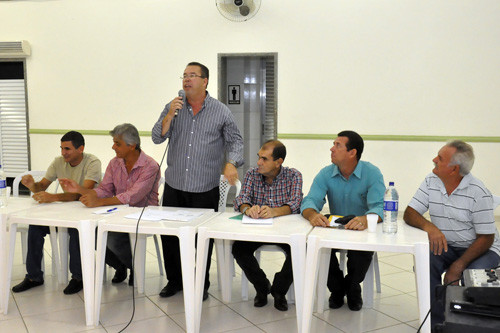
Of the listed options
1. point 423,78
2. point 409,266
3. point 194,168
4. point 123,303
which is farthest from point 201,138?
point 423,78

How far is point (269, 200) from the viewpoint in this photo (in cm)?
305

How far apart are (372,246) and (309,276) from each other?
1.12ft

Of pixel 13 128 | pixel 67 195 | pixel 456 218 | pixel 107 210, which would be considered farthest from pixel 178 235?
pixel 13 128

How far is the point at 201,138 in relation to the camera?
10.5 feet

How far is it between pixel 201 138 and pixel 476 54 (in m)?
3.84

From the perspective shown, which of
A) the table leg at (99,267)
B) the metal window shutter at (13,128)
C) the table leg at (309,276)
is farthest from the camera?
the metal window shutter at (13,128)

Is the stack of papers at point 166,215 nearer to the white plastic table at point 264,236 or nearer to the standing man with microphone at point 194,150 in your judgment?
the white plastic table at point 264,236

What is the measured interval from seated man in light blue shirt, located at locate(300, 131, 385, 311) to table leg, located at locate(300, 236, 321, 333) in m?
0.40

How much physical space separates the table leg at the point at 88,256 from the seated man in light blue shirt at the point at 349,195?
1.20 m

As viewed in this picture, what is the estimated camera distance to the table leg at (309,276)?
2299mm

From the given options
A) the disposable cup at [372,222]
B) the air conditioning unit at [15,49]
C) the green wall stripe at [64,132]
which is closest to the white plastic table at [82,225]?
the disposable cup at [372,222]

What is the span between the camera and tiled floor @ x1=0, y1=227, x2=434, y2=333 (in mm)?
2693

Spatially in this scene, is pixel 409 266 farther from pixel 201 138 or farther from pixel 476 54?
pixel 476 54

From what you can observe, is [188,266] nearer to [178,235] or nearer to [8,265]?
[178,235]
